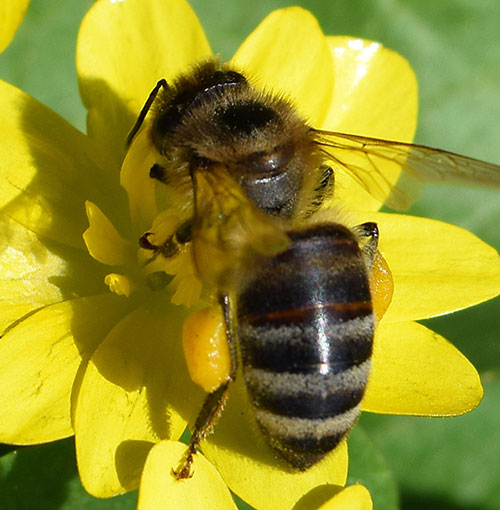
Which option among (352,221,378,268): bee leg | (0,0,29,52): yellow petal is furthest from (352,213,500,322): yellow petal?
(0,0,29,52): yellow petal

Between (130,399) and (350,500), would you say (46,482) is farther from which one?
(350,500)

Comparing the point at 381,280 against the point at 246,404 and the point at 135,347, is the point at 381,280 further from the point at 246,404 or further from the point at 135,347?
the point at 135,347

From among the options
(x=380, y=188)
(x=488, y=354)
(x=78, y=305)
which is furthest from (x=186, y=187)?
(x=488, y=354)

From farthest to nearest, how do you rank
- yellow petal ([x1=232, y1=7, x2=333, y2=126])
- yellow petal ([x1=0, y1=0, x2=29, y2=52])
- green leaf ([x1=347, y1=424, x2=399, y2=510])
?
green leaf ([x1=347, y1=424, x2=399, y2=510]), yellow petal ([x1=232, y1=7, x2=333, y2=126]), yellow petal ([x1=0, y1=0, x2=29, y2=52])

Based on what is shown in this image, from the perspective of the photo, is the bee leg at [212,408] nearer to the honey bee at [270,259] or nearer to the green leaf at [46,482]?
the honey bee at [270,259]

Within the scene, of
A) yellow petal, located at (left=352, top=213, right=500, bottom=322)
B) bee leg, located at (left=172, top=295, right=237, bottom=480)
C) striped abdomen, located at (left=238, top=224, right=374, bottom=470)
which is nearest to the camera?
striped abdomen, located at (left=238, top=224, right=374, bottom=470)

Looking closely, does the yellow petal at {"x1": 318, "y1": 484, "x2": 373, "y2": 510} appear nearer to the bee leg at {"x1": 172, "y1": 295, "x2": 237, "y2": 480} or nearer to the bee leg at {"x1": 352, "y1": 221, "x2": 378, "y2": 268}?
the bee leg at {"x1": 172, "y1": 295, "x2": 237, "y2": 480}

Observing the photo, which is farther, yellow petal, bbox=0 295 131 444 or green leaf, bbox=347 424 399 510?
green leaf, bbox=347 424 399 510
